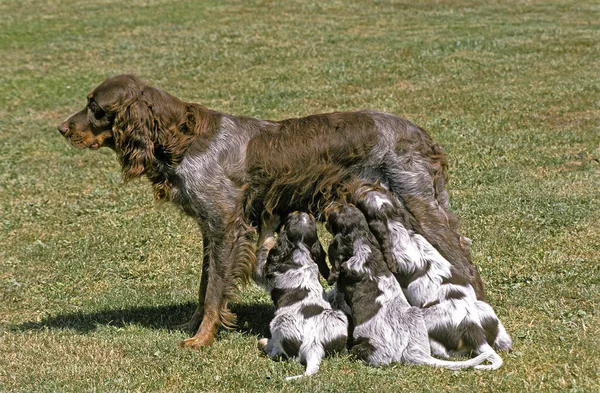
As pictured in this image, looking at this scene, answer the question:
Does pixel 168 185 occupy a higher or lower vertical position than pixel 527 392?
higher

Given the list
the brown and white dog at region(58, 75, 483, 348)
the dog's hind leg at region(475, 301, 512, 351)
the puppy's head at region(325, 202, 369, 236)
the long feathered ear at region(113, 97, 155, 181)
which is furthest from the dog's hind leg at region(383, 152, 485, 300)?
the long feathered ear at region(113, 97, 155, 181)

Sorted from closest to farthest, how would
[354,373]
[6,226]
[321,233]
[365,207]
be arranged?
[354,373], [365,207], [321,233], [6,226]

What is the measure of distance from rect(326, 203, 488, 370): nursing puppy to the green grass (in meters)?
0.13

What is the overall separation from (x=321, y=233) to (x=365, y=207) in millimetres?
2835

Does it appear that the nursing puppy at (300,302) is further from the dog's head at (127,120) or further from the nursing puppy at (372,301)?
the dog's head at (127,120)

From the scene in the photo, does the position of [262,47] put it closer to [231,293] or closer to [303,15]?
[303,15]

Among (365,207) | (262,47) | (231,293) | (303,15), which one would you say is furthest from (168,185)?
(303,15)

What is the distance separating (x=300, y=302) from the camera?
6.30 m

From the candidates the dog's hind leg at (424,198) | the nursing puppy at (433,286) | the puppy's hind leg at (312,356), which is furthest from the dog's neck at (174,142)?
the puppy's hind leg at (312,356)

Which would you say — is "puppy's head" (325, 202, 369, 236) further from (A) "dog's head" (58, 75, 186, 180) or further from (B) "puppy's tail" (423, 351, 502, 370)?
(A) "dog's head" (58, 75, 186, 180)

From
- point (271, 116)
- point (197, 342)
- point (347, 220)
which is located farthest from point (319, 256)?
point (271, 116)

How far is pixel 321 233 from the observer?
9500mm

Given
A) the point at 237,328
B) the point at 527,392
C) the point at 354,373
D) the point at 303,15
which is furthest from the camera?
the point at 303,15

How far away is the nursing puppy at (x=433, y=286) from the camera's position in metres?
6.07
